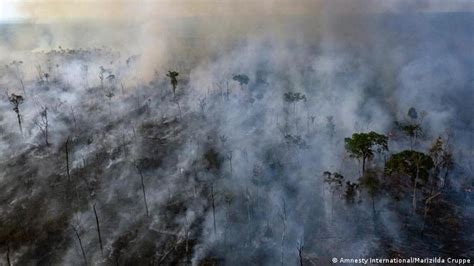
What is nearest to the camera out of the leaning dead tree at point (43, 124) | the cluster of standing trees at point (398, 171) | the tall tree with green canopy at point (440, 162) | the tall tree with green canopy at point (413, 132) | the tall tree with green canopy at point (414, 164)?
the tall tree with green canopy at point (414, 164)

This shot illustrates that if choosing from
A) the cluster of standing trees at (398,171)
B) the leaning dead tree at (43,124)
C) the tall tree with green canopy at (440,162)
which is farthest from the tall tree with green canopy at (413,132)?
the leaning dead tree at (43,124)

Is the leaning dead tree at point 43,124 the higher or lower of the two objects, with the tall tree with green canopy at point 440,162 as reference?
higher

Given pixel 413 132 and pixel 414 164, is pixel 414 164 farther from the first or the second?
pixel 413 132

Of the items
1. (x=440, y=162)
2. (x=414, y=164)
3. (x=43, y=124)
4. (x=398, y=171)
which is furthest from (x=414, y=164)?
(x=43, y=124)

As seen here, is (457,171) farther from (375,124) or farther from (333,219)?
(333,219)

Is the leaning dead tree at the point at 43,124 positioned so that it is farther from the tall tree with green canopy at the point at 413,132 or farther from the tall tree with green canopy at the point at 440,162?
the tall tree with green canopy at the point at 440,162

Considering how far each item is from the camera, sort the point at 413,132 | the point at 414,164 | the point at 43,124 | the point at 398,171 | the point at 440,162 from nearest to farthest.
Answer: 1. the point at 414,164
2. the point at 398,171
3. the point at 440,162
4. the point at 413,132
5. the point at 43,124

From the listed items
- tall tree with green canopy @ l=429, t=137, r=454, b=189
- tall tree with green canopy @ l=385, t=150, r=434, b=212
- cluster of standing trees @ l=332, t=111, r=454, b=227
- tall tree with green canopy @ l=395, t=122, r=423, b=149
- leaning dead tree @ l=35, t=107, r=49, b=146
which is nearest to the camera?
tall tree with green canopy @ l=385, t=150, r=434, b=212

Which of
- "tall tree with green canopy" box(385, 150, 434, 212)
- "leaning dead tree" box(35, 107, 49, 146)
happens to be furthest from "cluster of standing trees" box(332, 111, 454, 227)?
"leaning dead tree" box(35, 107, 49, 146)

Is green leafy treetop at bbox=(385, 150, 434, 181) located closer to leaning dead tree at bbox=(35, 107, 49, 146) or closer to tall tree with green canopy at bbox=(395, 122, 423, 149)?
tall tree with green canopy at bbox=(395, 122, 423, 149)
